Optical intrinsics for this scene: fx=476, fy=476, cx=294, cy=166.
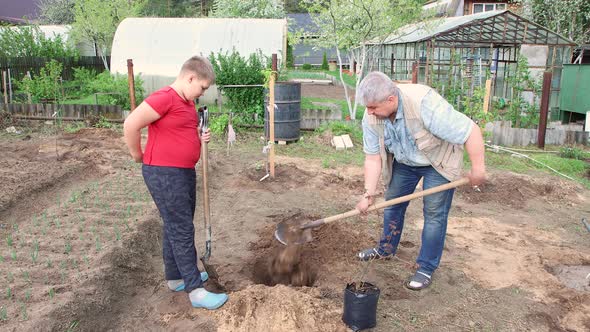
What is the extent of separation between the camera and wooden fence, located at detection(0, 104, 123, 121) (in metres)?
11.4

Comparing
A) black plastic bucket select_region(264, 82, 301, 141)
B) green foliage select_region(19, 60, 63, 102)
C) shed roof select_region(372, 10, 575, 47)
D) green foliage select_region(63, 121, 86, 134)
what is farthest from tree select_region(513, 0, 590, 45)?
green foliage select_region(19, 60, 63, 102)

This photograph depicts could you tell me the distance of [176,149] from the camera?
10.4 ft

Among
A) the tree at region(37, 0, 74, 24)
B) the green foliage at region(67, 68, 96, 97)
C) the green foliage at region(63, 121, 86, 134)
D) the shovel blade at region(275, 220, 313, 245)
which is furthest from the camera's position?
the tree at region(37, 0, 74, 24)

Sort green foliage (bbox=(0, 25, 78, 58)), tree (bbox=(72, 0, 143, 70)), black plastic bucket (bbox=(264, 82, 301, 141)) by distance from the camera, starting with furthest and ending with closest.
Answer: tree (bbox=(72, 0, 143, 70)) < green foliage (bbox=(0, 25, 78, 58)) < black plastic bucket (bbox=(264, 82, 301, 141))

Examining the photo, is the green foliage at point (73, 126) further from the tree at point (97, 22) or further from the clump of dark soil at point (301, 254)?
the tree at point (97, 22)

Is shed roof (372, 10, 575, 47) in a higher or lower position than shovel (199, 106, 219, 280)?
higher

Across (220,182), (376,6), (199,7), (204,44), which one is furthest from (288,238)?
(199,7)

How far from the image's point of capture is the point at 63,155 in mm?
8469

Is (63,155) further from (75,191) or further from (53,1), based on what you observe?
(53,1)

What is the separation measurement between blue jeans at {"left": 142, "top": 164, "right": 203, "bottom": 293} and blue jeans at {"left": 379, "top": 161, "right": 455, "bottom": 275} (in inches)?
63.9

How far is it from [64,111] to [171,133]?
966 cm

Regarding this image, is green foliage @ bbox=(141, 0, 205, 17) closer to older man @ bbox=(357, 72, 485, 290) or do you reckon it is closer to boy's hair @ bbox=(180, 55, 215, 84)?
older man @ bbox=(357, 72, 485, 290)

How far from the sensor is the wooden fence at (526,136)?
32.5 ft

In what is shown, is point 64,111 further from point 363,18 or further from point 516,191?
point 516,191
